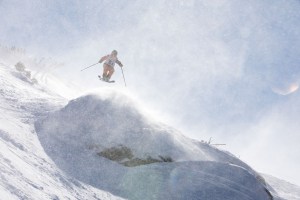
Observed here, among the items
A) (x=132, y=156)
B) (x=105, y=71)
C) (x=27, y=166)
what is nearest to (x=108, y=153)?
(x=132, y=156)

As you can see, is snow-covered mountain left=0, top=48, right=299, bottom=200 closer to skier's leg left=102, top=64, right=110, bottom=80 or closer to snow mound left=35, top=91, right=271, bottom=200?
snow mound left=35, top=91, right=271, bottom=200

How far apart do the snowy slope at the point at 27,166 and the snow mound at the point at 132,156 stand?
68cm

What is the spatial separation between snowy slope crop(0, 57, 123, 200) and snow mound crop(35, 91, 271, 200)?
2.23 feet

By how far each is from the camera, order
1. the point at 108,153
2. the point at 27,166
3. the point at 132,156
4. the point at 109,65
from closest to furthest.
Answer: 1. the point at 27,166
2. the point at 108,153
3. the point at 132,156
4. the point at 109,65

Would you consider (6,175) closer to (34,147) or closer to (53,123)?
(34,147)

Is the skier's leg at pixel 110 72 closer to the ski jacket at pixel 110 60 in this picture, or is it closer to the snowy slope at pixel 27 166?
the ski jacket at pixel 110 60

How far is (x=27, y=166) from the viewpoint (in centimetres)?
872

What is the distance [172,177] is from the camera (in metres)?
14.0

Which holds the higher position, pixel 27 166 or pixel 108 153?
pixel 108 153

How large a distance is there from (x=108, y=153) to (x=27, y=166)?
597 cm

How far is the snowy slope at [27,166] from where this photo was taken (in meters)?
6.91

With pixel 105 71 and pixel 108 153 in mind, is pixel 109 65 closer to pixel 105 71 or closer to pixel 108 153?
pixel 105 71

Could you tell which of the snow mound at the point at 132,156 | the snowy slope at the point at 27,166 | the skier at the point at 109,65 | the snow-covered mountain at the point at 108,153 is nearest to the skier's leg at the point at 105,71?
the skier at the point at 109,65

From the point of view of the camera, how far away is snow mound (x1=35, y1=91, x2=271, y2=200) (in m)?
12.7
